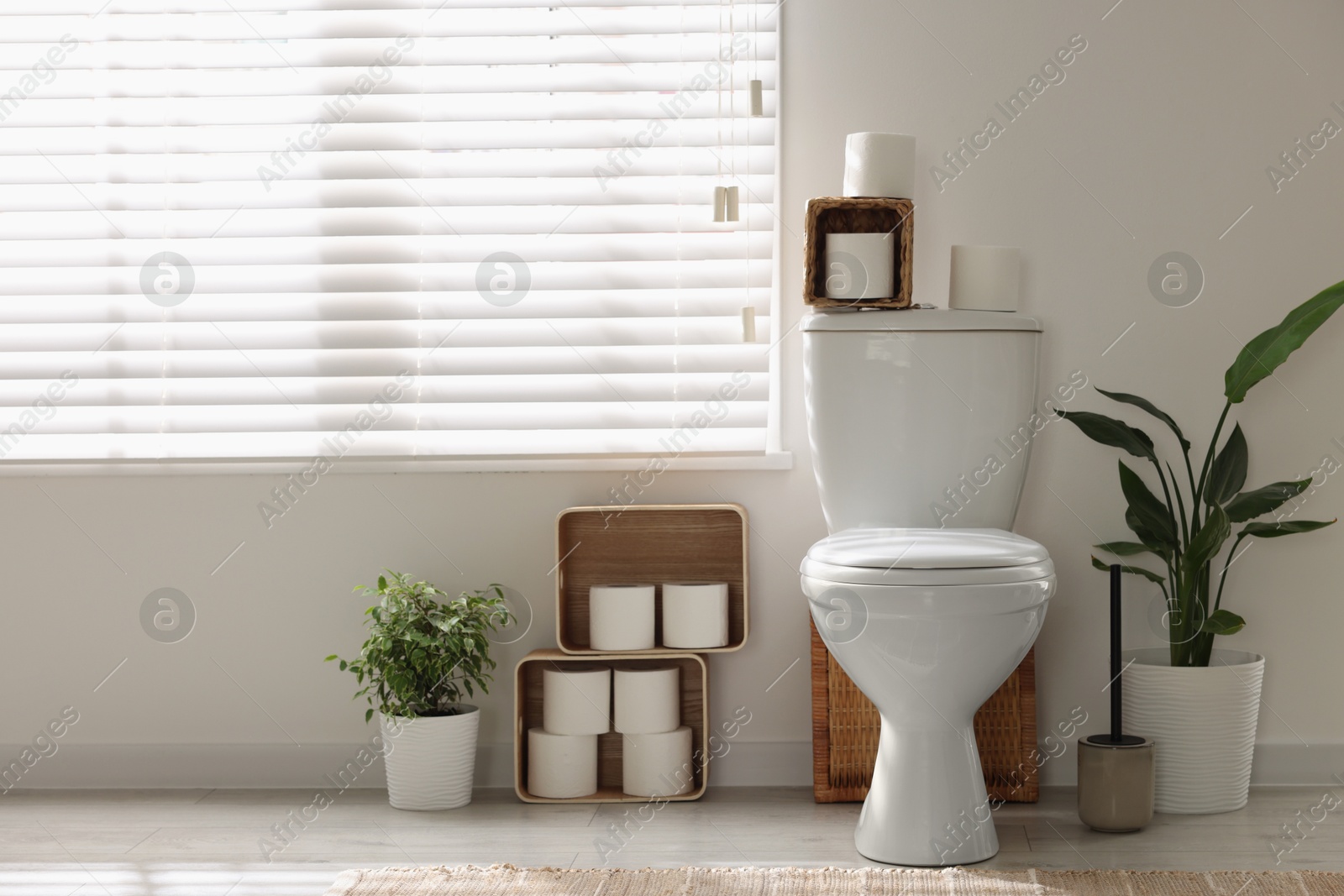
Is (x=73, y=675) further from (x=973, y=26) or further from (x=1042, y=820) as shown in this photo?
(x=973, y=26)

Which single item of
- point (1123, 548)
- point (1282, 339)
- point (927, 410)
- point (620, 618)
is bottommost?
point (620, 618)

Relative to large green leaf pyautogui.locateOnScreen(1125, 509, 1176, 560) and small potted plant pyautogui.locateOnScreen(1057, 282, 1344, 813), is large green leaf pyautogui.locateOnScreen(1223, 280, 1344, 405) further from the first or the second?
large green leaf pyautogui.locateOnScreen(1125, 509, 1176, 560)

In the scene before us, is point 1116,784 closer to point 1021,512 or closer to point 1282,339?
point 1021,512

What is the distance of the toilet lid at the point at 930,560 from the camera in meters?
1.55

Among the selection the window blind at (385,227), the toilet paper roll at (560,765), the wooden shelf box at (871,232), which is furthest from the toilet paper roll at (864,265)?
the toilet paper roll at (560,765)

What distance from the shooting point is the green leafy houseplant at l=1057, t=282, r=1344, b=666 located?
195 centimetres

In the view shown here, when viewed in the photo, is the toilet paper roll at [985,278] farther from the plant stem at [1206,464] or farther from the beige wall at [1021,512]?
the plant stem at [1206,464]

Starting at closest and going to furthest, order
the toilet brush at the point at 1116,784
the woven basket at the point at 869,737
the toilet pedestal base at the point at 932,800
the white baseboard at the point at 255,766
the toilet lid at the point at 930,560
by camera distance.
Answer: the toilet lid at the point at 930,560 < the toilet pedestal base at the point at 932,800 < the toilet brush at the point at 1116,784 < the woven basket at the point at 869,737 < the white baseboard at the point at 255,766

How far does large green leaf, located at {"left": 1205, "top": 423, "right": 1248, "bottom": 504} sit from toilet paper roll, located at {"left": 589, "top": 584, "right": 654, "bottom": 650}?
→ 3.32 ft

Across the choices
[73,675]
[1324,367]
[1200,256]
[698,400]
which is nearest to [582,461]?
[698,400]

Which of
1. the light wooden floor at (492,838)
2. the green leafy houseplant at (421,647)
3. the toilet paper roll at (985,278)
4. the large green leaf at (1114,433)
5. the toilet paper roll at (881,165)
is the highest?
the toilet paper roll at (881,165)

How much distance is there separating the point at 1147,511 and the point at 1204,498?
0.12 meters

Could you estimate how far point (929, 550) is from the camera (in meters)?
1.58

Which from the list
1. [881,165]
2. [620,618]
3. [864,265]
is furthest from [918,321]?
[620,618]
